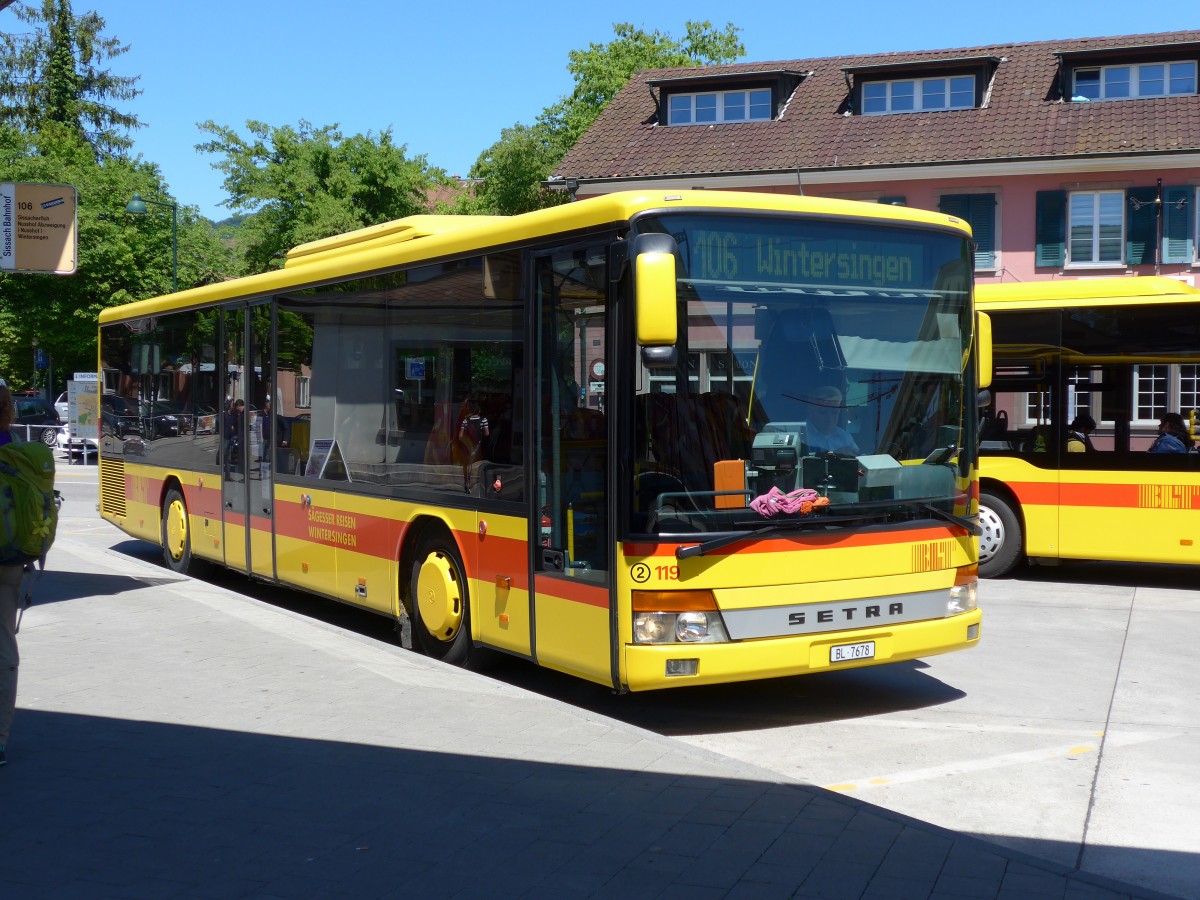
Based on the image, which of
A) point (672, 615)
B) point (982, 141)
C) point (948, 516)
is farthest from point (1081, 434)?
point (982, 141)

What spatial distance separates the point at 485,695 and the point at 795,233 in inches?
121

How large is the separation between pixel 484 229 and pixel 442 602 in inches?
95.6

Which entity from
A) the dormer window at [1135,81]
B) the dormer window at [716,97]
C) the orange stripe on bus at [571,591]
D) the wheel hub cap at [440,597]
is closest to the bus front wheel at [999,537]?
the wheel hub cap at [440,597]

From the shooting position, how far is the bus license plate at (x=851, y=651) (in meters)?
7.55

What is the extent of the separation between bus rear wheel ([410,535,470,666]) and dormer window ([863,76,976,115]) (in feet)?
97.0

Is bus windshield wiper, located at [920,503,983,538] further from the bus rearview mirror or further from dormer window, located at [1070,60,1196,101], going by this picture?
dormer window, located at [1070,60,1196,101]

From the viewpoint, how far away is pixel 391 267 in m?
9.88

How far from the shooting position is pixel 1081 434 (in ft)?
44.9

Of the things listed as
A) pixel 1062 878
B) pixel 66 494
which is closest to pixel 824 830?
pixel 1062 878

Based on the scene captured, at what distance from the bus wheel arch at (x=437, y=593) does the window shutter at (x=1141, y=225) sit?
84.1 feet

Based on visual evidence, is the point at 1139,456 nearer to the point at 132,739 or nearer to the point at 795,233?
the point at 795,233

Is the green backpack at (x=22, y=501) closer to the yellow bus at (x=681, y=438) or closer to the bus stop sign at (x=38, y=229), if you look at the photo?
the yellow bus at (x=681, y=438)

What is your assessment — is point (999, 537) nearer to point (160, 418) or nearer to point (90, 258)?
point (160, 418)

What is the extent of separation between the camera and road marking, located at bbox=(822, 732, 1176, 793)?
22.0 feet
